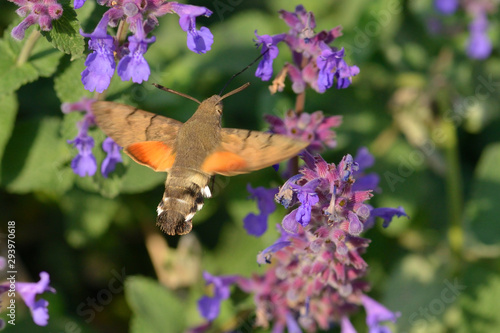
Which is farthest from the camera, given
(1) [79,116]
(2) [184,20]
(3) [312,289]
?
(1) [79,116]

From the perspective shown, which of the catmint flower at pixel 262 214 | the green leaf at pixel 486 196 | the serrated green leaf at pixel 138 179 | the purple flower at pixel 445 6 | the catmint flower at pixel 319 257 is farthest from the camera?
the purple flower at pixel 445 6

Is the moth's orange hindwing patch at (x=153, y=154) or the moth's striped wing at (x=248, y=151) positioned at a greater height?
the moth's striped wing at (x=248, y=151)

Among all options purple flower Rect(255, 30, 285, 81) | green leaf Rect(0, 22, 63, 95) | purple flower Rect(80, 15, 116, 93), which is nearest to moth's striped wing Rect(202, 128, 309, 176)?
purple flower Rect(255, 30, 285, 81)

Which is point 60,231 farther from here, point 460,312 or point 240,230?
point 460,312

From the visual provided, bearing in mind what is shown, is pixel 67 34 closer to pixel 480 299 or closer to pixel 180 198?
pixel 180 198

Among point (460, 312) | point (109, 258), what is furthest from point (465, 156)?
point (109, 258)

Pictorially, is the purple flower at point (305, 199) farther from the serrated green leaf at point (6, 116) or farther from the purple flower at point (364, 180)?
the serrated green leaf at point (6, 116)

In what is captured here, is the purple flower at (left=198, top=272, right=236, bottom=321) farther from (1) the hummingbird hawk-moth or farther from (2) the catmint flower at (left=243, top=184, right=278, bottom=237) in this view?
(1) the hummingbird hawk-moth

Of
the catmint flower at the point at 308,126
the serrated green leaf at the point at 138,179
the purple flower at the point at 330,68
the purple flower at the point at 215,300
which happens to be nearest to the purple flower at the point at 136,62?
the catmint flower at the point at 308,126
